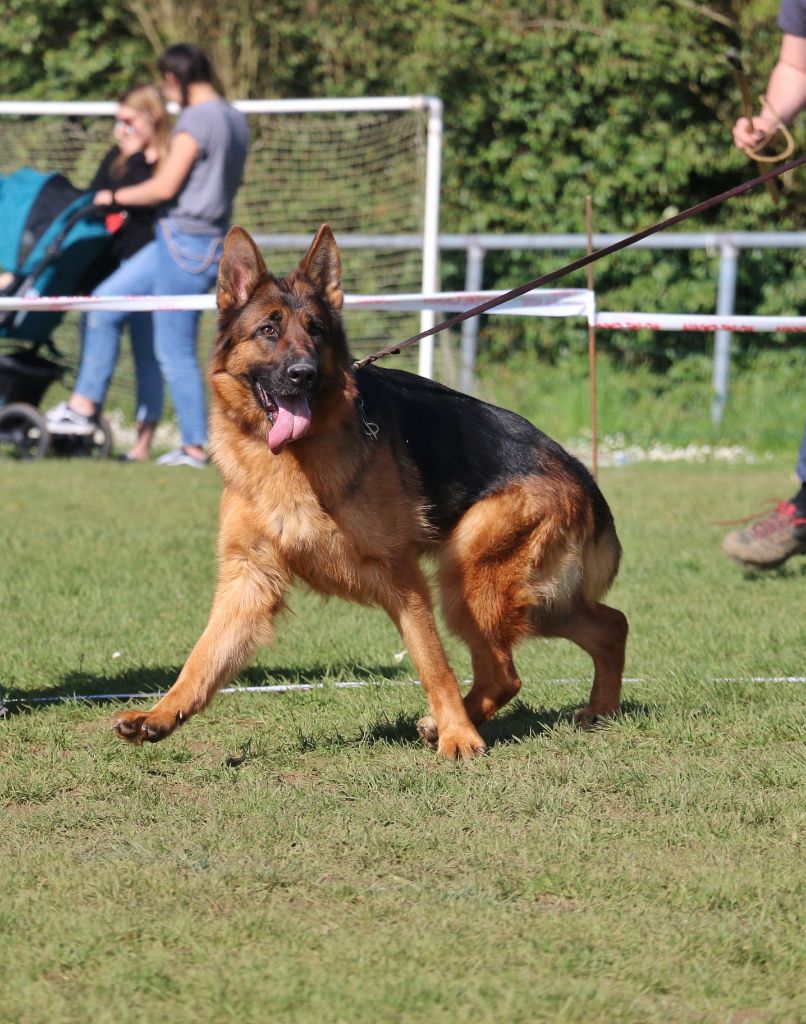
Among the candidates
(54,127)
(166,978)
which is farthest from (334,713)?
(54,127)

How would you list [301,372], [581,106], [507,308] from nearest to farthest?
[301,372] → [507,308] → [581,106]

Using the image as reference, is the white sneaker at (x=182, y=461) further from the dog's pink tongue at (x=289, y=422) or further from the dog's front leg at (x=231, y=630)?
the dog's pink tongue at (x=289, y=422)

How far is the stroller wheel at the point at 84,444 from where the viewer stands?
40.6 ft

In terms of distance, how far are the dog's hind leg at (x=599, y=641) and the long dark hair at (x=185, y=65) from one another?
726 cm

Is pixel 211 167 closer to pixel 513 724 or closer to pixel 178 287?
pixel 178 287

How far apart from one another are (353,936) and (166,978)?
423 millimetres

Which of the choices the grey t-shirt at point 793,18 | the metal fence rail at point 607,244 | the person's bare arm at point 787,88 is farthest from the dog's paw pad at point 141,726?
the metal fence rail at point 607,244

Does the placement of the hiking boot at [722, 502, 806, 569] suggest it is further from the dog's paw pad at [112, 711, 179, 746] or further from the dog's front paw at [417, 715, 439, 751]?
the dog's paw pad at [112, 711, 179, 746]

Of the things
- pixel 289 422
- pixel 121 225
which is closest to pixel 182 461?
pixel 121 225

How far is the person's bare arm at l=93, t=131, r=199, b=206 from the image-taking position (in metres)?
11.2

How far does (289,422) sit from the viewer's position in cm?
461

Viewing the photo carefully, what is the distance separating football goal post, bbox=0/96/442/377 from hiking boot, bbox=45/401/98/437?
3244 millimetres

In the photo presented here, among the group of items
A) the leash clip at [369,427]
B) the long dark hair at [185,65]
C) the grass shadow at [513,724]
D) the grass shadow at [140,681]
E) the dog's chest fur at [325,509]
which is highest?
the long dark hair at [185,65]

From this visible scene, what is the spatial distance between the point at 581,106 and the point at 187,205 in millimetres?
5752
